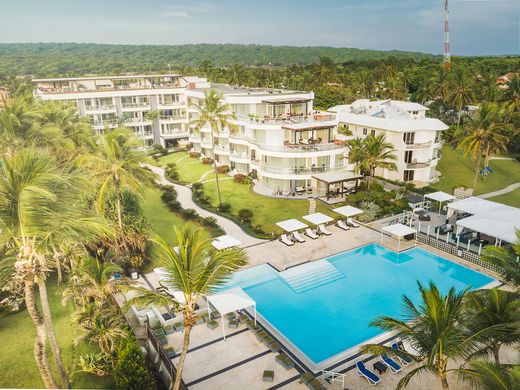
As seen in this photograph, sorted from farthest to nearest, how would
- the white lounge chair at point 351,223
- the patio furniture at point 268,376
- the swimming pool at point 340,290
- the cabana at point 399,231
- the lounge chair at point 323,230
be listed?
the white lounge chair at point 351,223
the lounge chair at point 323,230
the cabana at point 399,231
the swimming pool at point 340,290
the patio furniture at point 268,376

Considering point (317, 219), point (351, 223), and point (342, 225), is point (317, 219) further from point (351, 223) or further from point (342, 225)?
point (351, 223)

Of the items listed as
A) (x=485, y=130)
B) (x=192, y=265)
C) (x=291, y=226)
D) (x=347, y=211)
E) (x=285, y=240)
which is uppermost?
(x=485, y=130)

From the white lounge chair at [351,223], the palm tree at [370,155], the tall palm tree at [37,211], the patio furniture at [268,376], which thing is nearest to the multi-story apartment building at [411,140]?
the palm tree at [370,155]

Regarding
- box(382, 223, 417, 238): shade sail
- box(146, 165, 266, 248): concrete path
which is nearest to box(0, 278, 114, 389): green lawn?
box(146, 165, 266, 248): concrete path

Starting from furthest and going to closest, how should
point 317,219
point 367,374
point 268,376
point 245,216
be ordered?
point 245,216 < point 317,219 < point 367,374 < point 268,376

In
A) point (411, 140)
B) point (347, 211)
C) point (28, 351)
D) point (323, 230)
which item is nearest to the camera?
point (28, 351)

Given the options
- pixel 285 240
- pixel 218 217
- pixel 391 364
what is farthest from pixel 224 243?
pixel 391 364

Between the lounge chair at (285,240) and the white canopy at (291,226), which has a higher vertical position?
the white canopy at (291,226)

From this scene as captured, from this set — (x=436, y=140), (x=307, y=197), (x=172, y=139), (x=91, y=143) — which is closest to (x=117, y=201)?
(x=91, y=143)

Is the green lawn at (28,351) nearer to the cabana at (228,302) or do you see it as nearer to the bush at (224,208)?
the cabana at (228,302)
